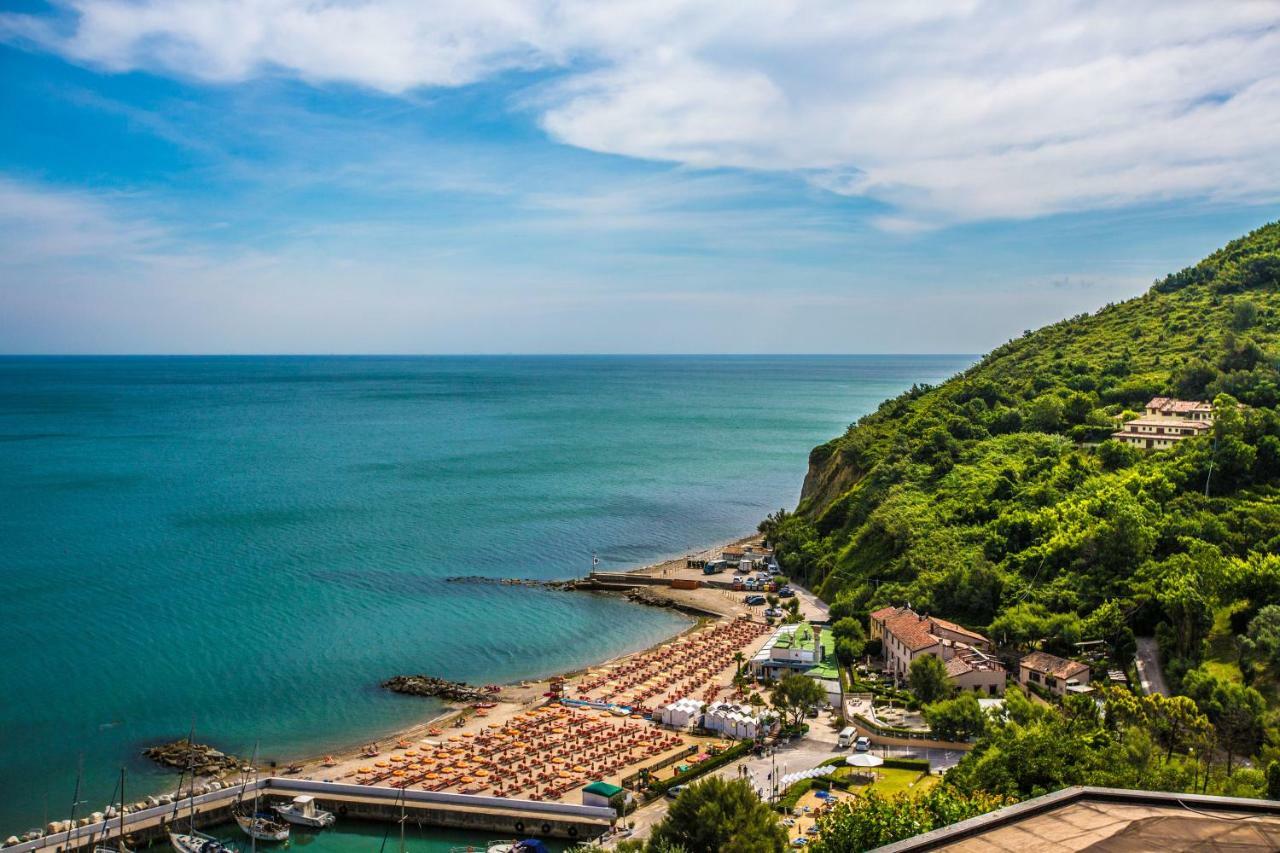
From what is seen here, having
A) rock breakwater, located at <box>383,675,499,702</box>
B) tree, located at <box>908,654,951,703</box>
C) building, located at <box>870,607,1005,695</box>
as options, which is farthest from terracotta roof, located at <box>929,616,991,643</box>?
rock breakwater, located at <box>383,675,499,702</box>

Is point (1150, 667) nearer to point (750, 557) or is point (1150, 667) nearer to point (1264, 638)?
point (1264, 638)

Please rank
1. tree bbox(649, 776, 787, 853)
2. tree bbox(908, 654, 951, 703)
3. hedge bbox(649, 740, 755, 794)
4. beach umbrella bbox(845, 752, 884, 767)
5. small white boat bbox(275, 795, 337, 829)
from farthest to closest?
1. tree bbox(908, 654, 951, 703)
2. hedge bbox(649, 740, 755, 794)
3. beach umbrella bbox(845, 752, 884, 767)
4. small white boat bbox(275, 795, 337, 829)
5. tree bbox(649, 776, 787, 853)

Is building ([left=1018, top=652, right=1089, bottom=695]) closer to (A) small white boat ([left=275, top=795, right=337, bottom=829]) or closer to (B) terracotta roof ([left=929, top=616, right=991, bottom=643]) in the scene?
(B) terracotta roof ([left=929, top=616, right=991, bottom=643])

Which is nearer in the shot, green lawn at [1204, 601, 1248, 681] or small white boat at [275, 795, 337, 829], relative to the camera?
small white boat at [275, 795, 337, 829]

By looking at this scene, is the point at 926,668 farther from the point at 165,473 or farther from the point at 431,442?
the point at 431,442

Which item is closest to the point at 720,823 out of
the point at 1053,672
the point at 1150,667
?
the point at 1053,672
